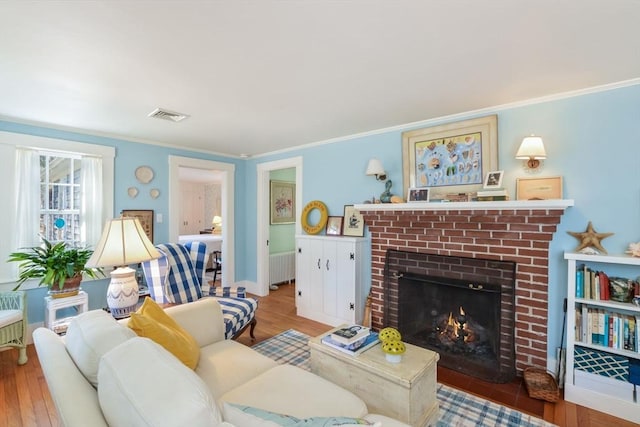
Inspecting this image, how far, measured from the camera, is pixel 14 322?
2637 millimetres

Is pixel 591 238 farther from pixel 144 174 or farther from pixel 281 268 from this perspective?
pixel 144 174

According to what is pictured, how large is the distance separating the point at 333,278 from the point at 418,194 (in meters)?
1.38

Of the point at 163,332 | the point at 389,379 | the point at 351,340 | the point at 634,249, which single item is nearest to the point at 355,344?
the point at 351,340

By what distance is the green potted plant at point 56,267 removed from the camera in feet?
9.20

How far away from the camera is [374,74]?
82.2 inches

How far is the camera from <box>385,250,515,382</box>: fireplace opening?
2.55 metres

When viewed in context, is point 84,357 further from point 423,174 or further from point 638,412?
point 638,412

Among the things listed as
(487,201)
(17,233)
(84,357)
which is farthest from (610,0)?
(17,233)

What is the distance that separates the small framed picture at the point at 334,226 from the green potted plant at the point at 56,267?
257 centimetres

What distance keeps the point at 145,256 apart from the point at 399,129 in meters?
2.76

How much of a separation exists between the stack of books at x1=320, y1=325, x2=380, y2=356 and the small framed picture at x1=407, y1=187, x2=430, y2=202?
1.50m

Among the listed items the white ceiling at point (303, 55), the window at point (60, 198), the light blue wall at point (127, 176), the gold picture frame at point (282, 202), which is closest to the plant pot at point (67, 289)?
the light blue wall at point (127, 176)

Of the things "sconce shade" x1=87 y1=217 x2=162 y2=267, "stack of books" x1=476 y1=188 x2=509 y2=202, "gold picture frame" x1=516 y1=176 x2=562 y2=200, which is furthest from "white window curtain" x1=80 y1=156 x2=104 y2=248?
"gold picture frame" x1=516 y1=176 x2=562 y2=200

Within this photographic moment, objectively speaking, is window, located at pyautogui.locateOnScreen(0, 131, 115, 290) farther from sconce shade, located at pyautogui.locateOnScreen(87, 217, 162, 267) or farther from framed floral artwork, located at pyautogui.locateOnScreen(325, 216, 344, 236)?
framed floral artwork, located at pyautogui.locateOnScreen(325, 216, 344, 236)
